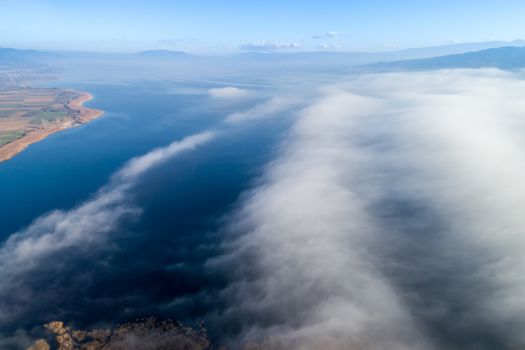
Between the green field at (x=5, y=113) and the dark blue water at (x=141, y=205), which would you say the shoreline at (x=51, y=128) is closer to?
the dark blue water at (x=141, y=205)

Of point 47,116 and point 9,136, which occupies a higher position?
point 47,116

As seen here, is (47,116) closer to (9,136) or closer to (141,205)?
(9,136)

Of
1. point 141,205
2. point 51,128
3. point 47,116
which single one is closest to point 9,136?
point 51,128

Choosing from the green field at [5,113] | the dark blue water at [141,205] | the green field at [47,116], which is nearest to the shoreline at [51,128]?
the dark blue water at [141,205]

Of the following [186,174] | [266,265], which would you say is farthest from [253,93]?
[266,265]

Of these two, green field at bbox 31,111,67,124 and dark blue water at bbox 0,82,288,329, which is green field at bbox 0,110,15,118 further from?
dark blue water at bbox 0,82,288,329

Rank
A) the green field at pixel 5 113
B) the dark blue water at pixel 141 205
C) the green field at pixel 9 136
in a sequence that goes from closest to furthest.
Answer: the dark blue water at pixel 141 205 → the green field at pixel 9 136 → the green field at pixel 5 113

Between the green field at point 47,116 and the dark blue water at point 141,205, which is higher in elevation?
the green field at point 47,116
